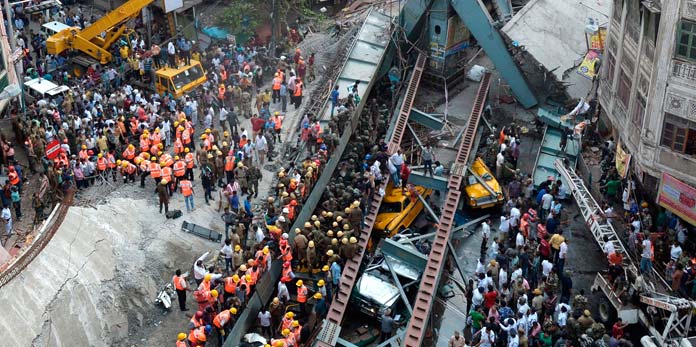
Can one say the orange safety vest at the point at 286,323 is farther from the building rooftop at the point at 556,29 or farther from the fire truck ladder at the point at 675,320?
the building rooftop at the point at 556,29

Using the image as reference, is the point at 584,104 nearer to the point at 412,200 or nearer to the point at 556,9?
the point at 556,9

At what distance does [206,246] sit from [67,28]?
16.7 metres

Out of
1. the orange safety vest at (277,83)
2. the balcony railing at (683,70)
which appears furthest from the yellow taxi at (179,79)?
the balcony railing at (683,70)

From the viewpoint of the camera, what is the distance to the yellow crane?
42062mm

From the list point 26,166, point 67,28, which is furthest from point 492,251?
point 67,28

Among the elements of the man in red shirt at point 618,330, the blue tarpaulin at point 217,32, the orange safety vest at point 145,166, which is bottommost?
the man in red shirt at point 618,330

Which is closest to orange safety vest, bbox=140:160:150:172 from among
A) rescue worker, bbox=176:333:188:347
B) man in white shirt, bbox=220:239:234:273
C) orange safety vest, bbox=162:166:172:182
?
orange safety vest, bbox=162:166:172:182

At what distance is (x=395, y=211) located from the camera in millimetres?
34156

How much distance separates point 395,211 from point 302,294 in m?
6.69

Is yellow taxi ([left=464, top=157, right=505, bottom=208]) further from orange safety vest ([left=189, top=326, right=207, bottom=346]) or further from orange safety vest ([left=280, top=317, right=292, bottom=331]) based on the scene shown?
orange safety vest ([left=189, top=326, right=207, bottom=346])

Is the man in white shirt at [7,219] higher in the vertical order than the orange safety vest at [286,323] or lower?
higher

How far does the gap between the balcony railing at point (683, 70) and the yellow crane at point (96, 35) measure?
23965mm

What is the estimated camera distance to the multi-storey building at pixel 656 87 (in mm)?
28125

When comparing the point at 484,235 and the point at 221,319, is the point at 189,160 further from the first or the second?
the point at 484,235
